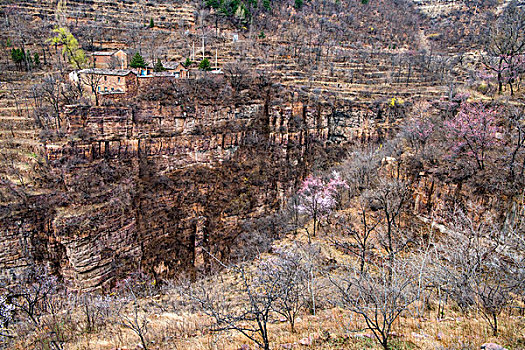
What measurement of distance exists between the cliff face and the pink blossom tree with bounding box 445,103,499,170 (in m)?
20.4

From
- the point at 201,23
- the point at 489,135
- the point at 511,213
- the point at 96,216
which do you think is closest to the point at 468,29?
the point at 201,23

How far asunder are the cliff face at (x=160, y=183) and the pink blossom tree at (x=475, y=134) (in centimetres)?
2038

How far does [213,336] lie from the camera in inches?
376

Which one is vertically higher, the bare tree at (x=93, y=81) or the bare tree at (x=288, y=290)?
the bare tree at (x=93, y=81)

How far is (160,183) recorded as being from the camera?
3031 cm

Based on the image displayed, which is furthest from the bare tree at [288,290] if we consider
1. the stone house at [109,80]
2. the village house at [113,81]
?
the stone house at [109,80]

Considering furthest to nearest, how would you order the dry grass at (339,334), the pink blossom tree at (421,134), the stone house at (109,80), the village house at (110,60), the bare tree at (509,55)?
the village house at (110,60)
the stone house at (109,80)
the pink blossom tree at (421,134)
the bare tree at (509,55)
the dry grass at (339,334)

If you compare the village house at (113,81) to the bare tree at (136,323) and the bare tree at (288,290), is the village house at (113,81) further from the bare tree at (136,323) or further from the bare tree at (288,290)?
the bare tree at (288,290)

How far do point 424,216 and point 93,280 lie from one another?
2550 cm

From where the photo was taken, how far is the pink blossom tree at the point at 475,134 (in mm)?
18344

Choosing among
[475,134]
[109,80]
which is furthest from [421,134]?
A: [109,80]

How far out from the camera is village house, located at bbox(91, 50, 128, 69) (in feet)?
117

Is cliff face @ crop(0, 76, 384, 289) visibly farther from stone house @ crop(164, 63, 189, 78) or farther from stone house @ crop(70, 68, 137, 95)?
stone house @ crop(164, 63, 189, 78)

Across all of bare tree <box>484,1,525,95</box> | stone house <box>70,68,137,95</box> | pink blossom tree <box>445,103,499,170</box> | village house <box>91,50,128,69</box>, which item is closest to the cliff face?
stone house <box>70,68,137,95</box>
